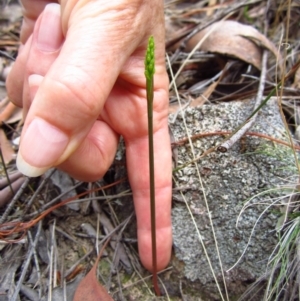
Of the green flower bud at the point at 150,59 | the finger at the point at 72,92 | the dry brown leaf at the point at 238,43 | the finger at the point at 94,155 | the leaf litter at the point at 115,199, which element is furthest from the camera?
the dry brown leaf at the point at 238,43

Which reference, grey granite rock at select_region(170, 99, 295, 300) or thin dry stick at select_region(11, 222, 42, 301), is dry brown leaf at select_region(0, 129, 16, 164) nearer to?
thin dry stick at select_region(11, 222, 42, 301)

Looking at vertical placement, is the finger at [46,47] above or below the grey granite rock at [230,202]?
above

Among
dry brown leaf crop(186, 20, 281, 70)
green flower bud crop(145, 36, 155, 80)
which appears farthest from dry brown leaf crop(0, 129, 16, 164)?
green flower bud crop(145, 36, 155, 80)

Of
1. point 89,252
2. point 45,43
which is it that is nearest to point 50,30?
point 45,43

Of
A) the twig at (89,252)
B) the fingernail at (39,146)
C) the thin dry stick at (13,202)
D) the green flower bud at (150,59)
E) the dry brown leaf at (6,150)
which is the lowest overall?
the twig at (89,252)

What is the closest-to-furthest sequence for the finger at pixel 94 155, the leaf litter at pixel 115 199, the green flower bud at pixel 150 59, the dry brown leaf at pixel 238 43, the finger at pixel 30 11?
the green flower bud at pixel 150 59 → the finger at pixel 94 155 → the leaf litter at pixel 115 199 → the finger at pixel 30 11 → the dry brown leaf at pixel 238 43

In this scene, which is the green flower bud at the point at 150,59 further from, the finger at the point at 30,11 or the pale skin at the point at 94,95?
the finger at the point at 30,11

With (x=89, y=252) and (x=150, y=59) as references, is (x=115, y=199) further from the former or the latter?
(x=150, y=59)

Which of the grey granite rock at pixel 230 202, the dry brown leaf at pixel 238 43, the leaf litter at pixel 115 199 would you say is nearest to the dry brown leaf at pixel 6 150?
the leaf litter at pixel 115 199

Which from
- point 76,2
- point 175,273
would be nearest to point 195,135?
point 175,273
